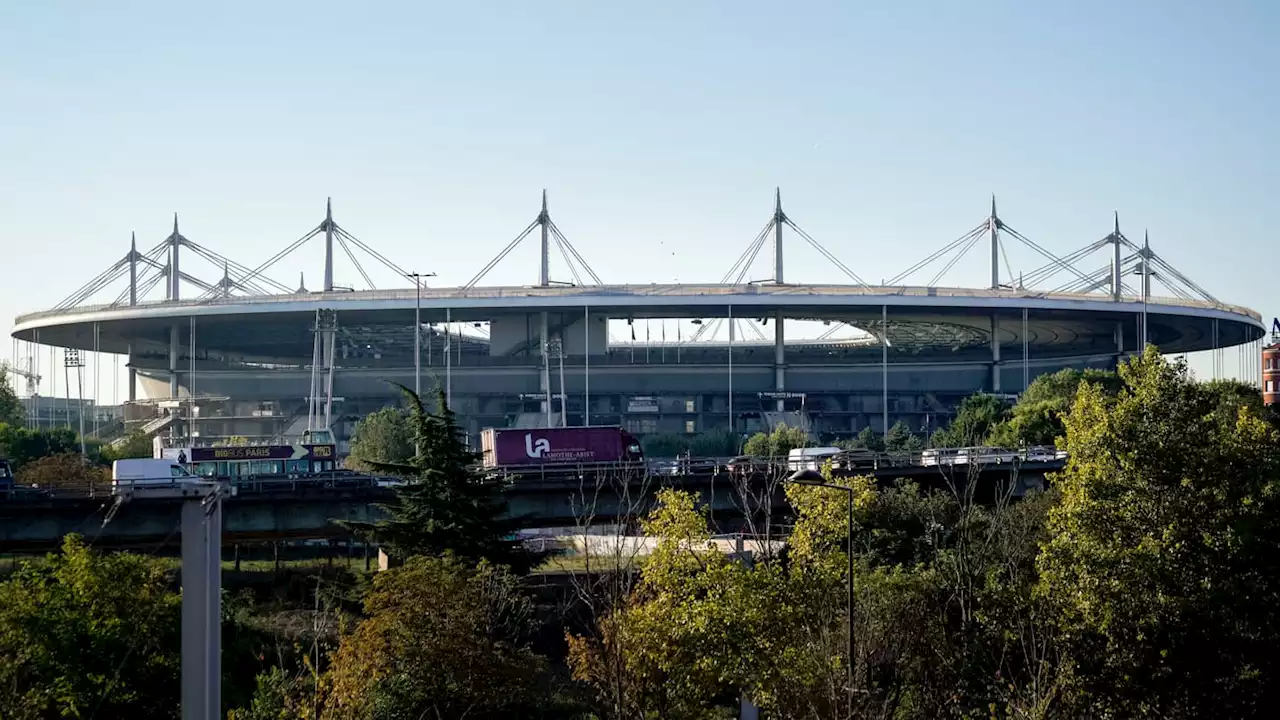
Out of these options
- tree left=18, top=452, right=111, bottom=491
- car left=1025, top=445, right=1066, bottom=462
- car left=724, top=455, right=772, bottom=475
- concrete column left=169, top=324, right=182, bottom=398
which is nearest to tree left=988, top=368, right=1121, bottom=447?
car left=1025, top=445, right=1066, bottom=462

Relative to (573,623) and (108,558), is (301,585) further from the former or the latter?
(108,558)

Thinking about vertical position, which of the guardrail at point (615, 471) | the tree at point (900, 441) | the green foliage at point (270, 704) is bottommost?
the green foliage at point (270, 704)

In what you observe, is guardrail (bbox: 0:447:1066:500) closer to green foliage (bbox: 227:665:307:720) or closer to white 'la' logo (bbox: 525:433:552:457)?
white 'la' logo (bbox: 525:433:552:457)

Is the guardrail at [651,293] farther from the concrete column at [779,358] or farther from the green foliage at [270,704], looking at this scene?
the green foliage at [270,704]

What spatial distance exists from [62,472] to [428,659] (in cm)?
2993

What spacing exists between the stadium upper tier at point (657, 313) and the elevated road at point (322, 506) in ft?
146

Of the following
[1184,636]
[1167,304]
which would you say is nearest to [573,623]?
[1184,636]

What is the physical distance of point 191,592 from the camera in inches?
453

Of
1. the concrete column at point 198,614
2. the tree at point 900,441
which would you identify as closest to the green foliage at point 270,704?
the concrete column at point 198,614

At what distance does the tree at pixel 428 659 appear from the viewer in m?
22.1

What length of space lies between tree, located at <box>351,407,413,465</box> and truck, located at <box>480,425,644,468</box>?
8.56 m

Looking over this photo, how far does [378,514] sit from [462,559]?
10.9m

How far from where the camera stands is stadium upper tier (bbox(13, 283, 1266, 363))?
281ft

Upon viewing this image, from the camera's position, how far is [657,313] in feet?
294
